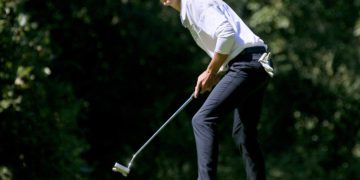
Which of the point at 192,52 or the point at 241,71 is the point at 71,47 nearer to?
the point at 192,52

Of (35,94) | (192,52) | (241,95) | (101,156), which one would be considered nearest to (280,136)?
(192,52)

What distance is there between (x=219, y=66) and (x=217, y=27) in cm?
25

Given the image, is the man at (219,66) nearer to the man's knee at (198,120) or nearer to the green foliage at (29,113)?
the man's knee at (198,120)

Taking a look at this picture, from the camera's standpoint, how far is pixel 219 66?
505 centimetres

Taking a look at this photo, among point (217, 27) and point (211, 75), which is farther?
point (211, 75)

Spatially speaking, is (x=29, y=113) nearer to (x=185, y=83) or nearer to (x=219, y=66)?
(x=219, y=66)

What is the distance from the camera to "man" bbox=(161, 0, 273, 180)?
16.3 feet

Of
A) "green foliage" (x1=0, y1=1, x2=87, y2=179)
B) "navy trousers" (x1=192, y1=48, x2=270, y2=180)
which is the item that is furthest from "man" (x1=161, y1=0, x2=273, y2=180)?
"green foliage" (x1=0, y1=1, x2=87, y2=179)

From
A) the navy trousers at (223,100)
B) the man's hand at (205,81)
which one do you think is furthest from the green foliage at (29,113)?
the navy trousers at (223,100)

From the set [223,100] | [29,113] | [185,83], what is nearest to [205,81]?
[223,100]

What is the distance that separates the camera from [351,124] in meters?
14.8

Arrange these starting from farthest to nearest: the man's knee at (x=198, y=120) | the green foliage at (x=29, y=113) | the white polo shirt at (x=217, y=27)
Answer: the green foliage at (x=29, y=113) < the man's knee at (x=198, y=120) < the white polo shirt at (x=217, y=27)

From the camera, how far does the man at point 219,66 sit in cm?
498

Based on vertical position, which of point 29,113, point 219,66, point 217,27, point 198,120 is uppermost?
point 217,27
